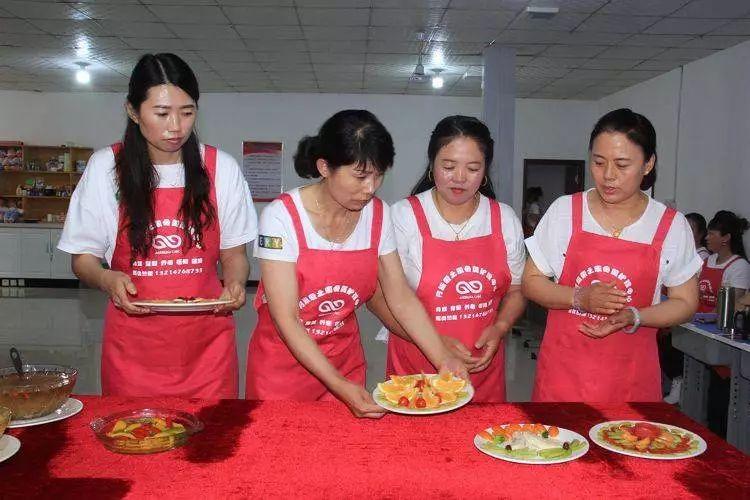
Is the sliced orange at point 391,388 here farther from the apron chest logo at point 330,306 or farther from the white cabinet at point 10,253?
the white cabinet at point 10,253

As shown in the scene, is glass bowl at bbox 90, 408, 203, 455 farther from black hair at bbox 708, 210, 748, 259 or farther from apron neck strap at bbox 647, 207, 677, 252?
black hair at bbox 708, 210, 748, 259

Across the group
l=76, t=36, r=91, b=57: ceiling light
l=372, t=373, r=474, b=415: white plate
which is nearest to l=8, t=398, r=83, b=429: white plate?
l=372, t=373, r=474, b=415: white plate

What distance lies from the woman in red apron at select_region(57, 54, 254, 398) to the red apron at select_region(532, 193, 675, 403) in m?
1.06

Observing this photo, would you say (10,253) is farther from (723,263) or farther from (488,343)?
(488,343)

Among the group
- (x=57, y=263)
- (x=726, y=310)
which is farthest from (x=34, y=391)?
(x=57, y=263)

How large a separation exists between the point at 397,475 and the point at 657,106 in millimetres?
8499

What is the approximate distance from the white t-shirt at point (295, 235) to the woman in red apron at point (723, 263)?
3.60 meters

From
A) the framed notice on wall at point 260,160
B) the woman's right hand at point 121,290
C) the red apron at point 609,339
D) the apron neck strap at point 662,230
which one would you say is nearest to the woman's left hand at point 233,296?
the woman's right hand at point 121,290

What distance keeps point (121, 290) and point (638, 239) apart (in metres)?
1.59

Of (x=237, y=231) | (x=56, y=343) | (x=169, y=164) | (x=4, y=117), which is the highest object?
(x=4, y=117)

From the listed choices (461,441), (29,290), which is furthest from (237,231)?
(29,290)

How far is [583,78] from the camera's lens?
903 centimetres

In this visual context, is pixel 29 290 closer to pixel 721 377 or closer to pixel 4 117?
pixel 4 117

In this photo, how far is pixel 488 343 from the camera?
7.30 feet
